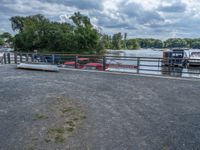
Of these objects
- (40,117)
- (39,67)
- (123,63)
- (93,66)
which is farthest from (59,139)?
(123,63)

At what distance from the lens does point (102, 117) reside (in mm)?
3467

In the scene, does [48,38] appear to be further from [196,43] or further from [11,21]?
[196,43]

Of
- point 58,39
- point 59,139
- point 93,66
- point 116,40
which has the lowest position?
point 59,139

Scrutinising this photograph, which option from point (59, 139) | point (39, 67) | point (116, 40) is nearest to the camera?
point (59, 139)

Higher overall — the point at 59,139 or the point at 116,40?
the point at 116,40

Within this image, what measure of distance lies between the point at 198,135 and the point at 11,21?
5715 centimetres

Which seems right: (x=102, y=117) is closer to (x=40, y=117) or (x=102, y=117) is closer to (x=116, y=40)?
(x=40, y=117)

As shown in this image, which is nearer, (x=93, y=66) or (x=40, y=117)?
(x=40, y=117)

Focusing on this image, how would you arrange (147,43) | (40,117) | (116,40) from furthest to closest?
(147,43)
(116,40)
(40,117)

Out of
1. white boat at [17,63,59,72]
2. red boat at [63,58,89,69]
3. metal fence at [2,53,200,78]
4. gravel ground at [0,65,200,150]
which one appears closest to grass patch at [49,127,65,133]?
gravel ground at [0,65,200,150]

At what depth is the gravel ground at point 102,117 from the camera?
8.52 ft

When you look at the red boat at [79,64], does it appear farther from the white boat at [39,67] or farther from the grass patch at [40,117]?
the grass patch at [40,117]

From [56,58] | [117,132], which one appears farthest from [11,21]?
[117,132]

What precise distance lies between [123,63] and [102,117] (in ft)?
24.1
